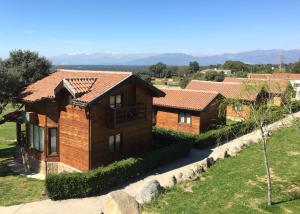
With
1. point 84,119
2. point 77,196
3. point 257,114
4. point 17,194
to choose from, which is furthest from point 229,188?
point 17,194

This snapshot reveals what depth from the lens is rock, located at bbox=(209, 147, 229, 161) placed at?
82.6 feet

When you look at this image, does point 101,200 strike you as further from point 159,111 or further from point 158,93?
point 159,111

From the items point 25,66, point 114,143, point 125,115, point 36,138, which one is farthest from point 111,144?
point 25,66

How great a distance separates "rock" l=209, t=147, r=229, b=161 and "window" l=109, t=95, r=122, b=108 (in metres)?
8.62

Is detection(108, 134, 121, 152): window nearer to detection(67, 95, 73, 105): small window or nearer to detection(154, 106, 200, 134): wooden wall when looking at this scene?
detection(67, 95, 73, 105): small window

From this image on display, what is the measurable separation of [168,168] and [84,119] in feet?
24.0

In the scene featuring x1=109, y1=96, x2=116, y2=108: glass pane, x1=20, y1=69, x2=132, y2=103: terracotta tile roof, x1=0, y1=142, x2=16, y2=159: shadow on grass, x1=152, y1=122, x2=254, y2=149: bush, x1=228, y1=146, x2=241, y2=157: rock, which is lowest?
x1=0, y1=142, x2=16, y2=159: shadow on grass

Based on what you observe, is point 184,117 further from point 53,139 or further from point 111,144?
point 53,139

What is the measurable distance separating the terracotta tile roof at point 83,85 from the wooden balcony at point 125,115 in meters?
1.75

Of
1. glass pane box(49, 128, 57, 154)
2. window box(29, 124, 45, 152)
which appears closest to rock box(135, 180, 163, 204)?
glass pane box(49, 128, 57, 154)

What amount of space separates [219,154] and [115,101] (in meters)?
10.3

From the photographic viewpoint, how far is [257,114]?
15289 mm

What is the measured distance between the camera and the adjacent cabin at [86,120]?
69.2 feet

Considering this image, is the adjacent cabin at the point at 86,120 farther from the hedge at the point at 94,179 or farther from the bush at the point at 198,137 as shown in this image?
the bush at the point at 198,137
